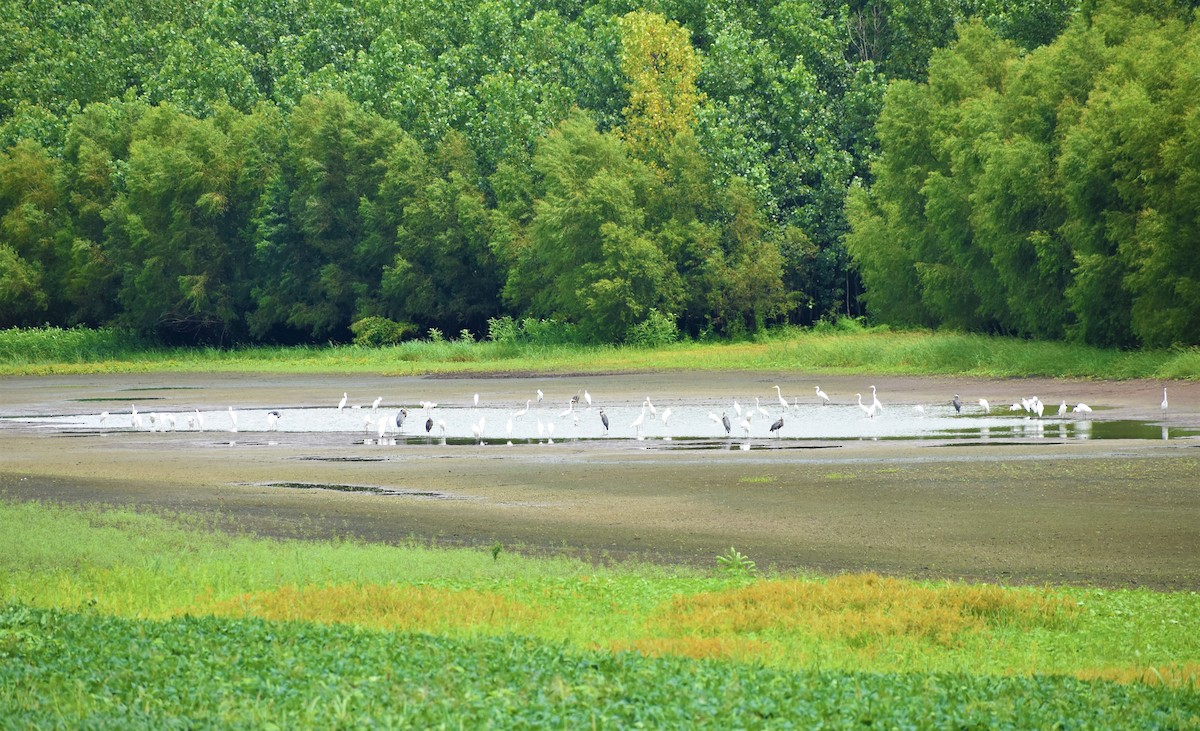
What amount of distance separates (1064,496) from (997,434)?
34.9 feet

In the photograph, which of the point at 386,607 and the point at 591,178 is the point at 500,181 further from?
the point at 386,607

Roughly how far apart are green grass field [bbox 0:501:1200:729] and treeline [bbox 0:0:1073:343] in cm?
5705

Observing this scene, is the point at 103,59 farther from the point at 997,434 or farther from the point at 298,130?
the point at 997,434

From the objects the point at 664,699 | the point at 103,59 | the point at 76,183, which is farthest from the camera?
the point at 103,59

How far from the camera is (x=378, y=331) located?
3233 inches

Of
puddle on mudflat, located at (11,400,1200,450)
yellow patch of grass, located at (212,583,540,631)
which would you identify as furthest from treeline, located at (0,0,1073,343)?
yellow patch of grass, located at (212,583,540,631)

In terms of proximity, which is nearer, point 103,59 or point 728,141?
point 728,141

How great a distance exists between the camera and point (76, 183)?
9238 cm

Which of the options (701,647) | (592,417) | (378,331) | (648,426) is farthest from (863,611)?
(378,331)

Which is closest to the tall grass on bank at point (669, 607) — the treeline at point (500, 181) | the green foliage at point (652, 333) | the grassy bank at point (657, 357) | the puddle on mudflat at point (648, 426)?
the puddle on mudflat at point (648, 426)

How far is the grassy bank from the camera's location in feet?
164

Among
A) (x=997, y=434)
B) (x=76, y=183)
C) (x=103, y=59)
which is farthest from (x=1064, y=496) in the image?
(x=103, y=59)

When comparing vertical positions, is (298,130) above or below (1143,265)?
above

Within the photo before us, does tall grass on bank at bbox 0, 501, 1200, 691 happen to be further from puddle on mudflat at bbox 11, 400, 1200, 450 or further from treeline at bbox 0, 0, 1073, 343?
treeline at bbox 0, 0, 1073, 343
